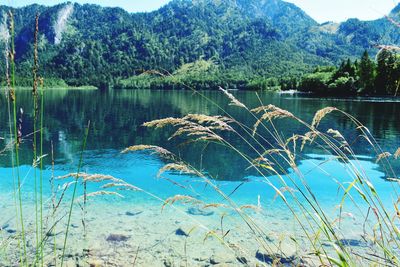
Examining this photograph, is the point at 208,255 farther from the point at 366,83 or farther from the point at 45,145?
the point at 366,83

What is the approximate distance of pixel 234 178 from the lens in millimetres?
19531

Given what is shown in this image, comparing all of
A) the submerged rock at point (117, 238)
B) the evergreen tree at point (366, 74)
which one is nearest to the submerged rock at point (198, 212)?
the submerged rock at point (117, 238)

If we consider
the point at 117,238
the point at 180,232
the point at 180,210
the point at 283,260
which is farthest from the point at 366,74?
the point at 180,210

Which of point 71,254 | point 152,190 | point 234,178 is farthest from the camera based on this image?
point 234,178

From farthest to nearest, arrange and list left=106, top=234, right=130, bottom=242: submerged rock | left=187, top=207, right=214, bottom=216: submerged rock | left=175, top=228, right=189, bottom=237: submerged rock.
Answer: left=187, top=207, right=214, bottom=216: submerged rock → left=175, top=228, right=189, bottom=237: submerged rock → left=106, top=234, right=130, bottom=242: submerged rock

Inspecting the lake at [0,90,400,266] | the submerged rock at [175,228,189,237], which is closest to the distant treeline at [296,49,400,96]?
the lake at [0,90,400,266]

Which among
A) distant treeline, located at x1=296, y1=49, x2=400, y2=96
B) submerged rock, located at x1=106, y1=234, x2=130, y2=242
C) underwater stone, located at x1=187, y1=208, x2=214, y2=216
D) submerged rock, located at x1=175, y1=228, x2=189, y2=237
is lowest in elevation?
underwater stone, located at x1=187, y1=208, x2=214, y2=216

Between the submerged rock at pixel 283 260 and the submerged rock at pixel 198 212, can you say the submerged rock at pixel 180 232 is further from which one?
the submerged rock at pixel 283 260

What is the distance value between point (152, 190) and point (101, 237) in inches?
251

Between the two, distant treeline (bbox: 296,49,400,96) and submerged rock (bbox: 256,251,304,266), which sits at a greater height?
distant treeline (bbox: 296,49,400,96)

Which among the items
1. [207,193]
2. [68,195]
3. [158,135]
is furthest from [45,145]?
[207,193]

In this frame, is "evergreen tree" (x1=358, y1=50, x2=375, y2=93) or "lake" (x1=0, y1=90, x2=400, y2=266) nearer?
"lake" (x1=0, y1=90, x2=400, y2=266)

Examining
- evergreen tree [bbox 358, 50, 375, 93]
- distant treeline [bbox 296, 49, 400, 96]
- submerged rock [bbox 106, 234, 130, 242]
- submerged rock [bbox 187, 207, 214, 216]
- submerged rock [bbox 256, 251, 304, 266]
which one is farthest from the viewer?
distant treeline [bbox 296, 49, 400, 96]

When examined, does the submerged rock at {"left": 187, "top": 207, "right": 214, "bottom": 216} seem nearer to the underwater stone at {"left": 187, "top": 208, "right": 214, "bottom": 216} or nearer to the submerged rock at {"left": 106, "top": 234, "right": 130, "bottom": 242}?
the underwater stone at {"left": 187, "top": 208, "right": 214, "bottom": 216}
